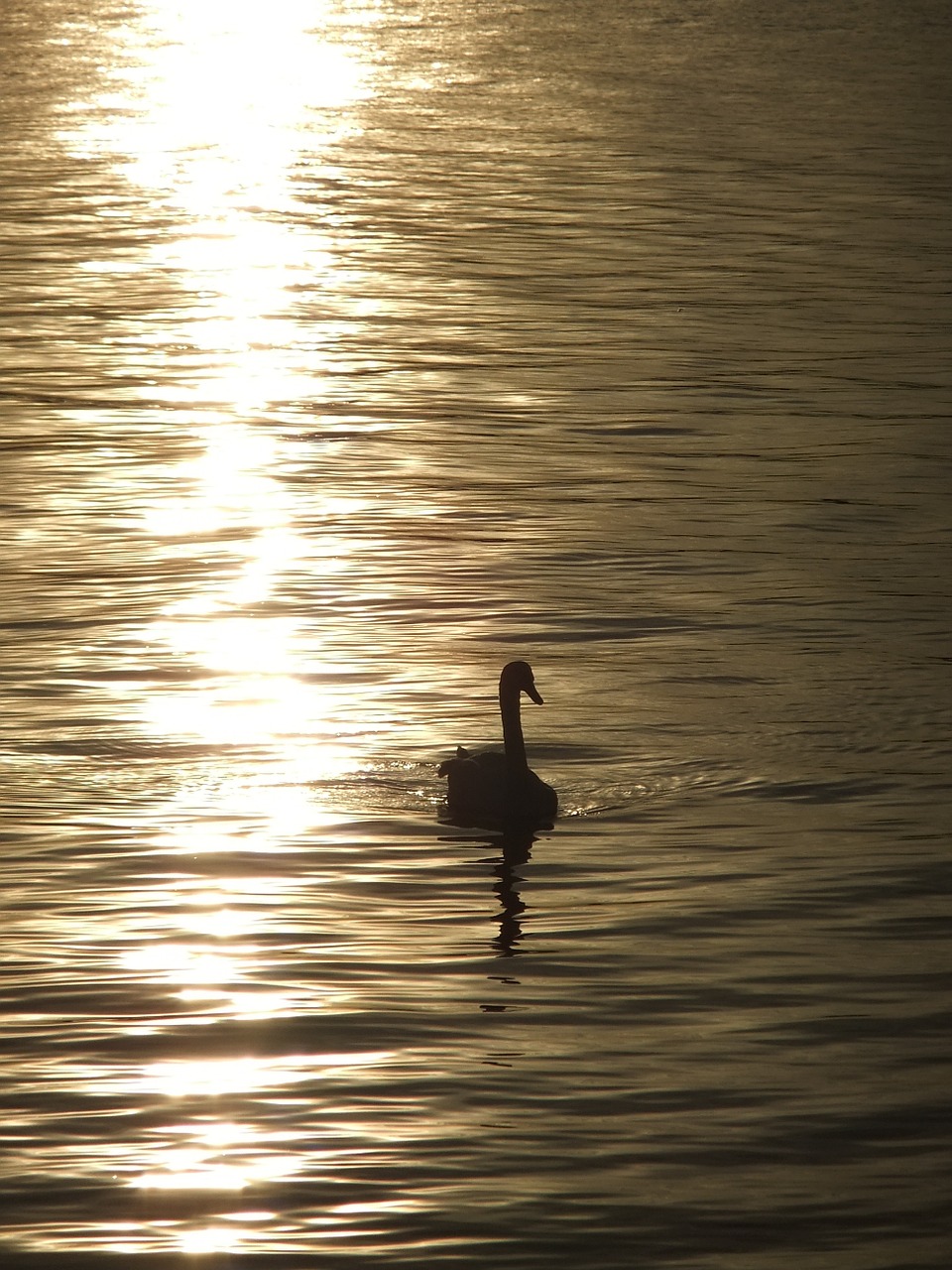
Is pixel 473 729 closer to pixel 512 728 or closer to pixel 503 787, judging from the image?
pixel 512 728

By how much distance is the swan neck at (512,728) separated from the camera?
1504 cm

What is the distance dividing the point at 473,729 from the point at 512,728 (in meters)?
1.63

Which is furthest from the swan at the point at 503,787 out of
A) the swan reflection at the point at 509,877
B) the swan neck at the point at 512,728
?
the swan reflection at the point at 509,877

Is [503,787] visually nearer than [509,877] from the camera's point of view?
No

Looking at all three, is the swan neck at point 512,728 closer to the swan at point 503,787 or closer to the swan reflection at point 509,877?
the swan at point 503,787

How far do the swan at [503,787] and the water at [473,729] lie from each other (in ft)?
0.68

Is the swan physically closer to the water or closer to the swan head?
the swan head

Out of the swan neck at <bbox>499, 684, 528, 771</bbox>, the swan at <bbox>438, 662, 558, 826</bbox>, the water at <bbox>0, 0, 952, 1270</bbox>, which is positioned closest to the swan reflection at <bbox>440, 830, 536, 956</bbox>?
the water at <bbox>0, 0, 952, 1270</bbox>

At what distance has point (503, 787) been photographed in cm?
1492

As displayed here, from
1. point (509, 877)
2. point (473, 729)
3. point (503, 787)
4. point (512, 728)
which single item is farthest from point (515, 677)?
point (509, 877)

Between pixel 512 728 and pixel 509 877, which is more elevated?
pixel 512 728

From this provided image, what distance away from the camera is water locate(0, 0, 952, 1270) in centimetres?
1086

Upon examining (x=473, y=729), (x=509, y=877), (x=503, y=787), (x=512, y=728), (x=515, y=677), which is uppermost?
(x=515, y=677)

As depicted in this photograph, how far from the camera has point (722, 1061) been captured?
11906mm
